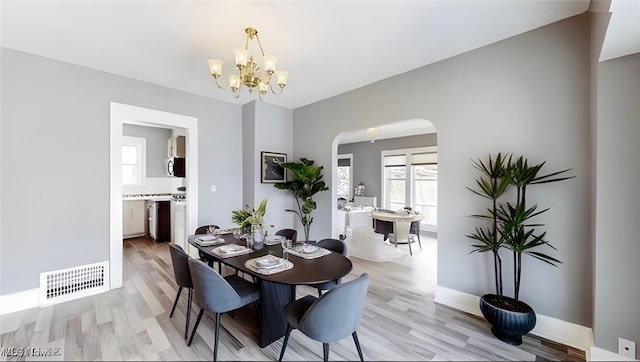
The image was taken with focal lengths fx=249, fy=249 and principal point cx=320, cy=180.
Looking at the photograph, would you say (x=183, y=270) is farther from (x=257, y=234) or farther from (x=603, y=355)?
(x=603, y=355)

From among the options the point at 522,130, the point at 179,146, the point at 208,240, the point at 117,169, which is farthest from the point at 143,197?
the point at 522,130

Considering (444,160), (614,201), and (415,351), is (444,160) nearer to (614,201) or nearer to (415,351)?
(614,201)

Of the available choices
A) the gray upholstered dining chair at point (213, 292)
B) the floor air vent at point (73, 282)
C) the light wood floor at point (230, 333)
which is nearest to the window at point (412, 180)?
the light wood floor at point (230, 333)

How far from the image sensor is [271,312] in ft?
6.78

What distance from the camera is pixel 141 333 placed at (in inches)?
84.4

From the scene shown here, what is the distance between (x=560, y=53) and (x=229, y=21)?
2.84 meters

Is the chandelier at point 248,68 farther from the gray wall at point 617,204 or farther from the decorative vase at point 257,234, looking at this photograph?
the gray wall at point 617,204

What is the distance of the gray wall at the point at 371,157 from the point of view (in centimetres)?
702

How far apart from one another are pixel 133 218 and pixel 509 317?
261 inches

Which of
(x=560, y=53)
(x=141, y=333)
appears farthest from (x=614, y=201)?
(x=141, y=333)

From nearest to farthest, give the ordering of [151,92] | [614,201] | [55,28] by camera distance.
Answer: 1. [614,201]
2. [55,28]
3. [151,92]

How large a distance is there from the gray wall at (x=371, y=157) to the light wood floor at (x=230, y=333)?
458 centimetres

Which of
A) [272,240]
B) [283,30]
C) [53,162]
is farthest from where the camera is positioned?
[53,162]

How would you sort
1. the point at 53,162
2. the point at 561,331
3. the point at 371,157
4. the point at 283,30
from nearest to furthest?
1. the point at 561,331
2. the point at 283,30
3. the point at 53,162
4. the point at 371,157
